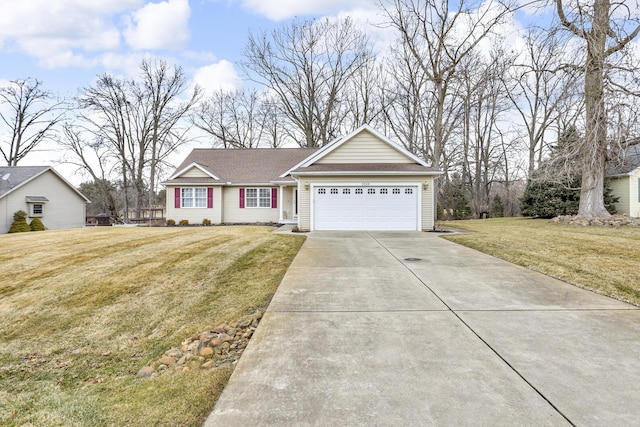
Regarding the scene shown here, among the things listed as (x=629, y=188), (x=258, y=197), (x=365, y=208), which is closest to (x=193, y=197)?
(x=258, y=197)

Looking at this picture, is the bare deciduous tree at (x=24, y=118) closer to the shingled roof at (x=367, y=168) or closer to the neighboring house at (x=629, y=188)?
the shingled roof at (x=367, y=168)

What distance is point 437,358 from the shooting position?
2.94 m

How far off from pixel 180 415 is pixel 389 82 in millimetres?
28832

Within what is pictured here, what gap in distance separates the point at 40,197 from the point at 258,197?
51.9 feet

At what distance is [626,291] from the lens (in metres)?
5.03

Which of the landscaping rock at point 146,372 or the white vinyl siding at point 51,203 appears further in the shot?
the white vinyl siding at point 51,203

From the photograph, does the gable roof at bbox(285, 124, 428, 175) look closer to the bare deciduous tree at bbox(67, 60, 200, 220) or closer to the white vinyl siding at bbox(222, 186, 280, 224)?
the white vinyl siding at bbox(222, 186, 280, 224)

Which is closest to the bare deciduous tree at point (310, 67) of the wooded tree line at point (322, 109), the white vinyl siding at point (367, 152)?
the wooded tree line at point (322, 109)

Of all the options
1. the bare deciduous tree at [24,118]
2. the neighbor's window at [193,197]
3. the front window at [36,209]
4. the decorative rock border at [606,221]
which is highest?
the bare deciduous tree at [24,118]

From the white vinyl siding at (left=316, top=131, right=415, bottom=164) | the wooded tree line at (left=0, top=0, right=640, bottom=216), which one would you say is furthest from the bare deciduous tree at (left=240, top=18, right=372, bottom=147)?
the white vinyl siding at (left=316, top=131, right=415, bottom=164)

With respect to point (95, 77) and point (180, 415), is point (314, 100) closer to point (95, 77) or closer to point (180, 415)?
point (95, 77)

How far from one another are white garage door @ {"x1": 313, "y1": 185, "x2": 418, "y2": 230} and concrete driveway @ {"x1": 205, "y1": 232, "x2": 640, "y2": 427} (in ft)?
27.4

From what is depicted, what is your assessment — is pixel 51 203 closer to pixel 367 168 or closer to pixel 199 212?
pixel 199 212

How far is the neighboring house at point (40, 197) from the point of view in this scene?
2078 centimetres
